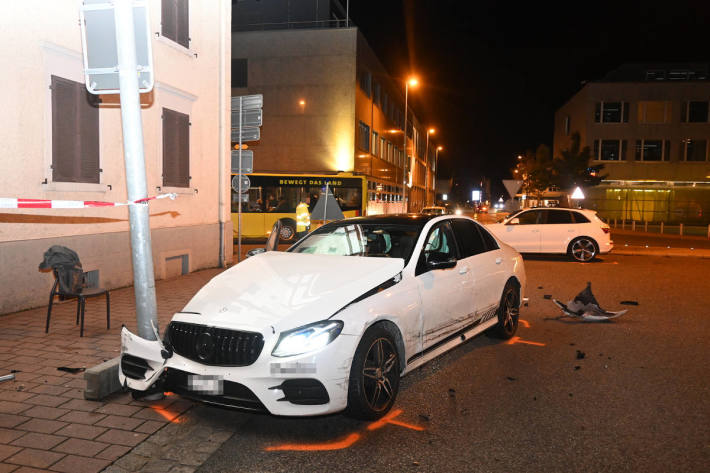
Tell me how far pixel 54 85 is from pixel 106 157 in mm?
1426

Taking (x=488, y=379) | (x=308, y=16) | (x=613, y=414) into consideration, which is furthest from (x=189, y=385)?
(x=308, y=16)

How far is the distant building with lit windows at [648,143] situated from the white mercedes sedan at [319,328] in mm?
47046

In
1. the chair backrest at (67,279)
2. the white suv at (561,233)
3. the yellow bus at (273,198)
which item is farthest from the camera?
the yellow bus at (273,198)

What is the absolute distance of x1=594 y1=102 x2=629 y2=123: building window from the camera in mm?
50125

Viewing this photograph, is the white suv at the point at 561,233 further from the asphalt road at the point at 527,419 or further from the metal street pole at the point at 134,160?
the metal street pole at the point at 134,160

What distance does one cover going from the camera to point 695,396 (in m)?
4.91

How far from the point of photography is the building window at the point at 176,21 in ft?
35.3

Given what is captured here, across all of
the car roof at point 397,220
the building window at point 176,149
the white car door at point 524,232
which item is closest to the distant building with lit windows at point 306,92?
the white car door at point 524,232

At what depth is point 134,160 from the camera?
480 centimetres

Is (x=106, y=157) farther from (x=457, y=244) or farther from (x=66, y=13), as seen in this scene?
(x=457, y=244)

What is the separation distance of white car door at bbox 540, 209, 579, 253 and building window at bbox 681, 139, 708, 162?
131ft

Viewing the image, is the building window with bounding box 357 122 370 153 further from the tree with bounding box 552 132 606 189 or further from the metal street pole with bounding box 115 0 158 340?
the metal street pole with bounding box 115 0 158 340

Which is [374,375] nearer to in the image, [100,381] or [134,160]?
[100,381]

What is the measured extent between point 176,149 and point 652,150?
1924 inches
